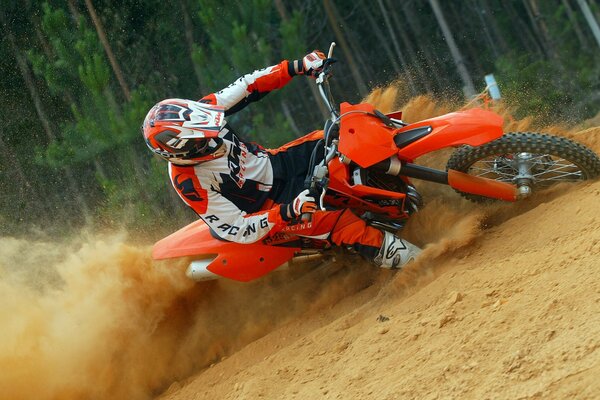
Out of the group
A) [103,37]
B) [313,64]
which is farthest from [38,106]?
[313,64]

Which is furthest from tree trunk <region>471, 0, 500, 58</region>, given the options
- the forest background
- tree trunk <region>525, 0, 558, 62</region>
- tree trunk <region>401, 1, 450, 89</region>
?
tree trunk <region>525, 0, 558, 62</region>

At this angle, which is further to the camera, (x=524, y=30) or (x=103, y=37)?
(x=524, y=30)

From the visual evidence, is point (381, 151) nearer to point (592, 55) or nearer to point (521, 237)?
point (521, 237)

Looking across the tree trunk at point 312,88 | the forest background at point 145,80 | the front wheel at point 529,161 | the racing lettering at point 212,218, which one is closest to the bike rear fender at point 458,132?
the front wheel at point 529,161

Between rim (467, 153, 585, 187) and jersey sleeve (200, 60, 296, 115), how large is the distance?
1.76 m

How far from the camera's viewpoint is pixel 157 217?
473 inches

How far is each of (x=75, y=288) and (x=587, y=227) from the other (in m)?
4.45

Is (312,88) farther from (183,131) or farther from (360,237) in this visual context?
(183,131)

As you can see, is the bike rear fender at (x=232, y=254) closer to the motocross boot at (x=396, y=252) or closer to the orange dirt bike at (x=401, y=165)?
the orange dirt bike at (x=401, y=165)

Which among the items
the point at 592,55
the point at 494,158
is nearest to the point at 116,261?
the point at 494,158

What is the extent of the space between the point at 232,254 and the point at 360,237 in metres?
1.08

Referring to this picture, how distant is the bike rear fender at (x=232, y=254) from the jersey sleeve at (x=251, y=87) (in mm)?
1111

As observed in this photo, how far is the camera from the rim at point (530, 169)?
4.96m

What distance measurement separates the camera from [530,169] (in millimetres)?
5016
